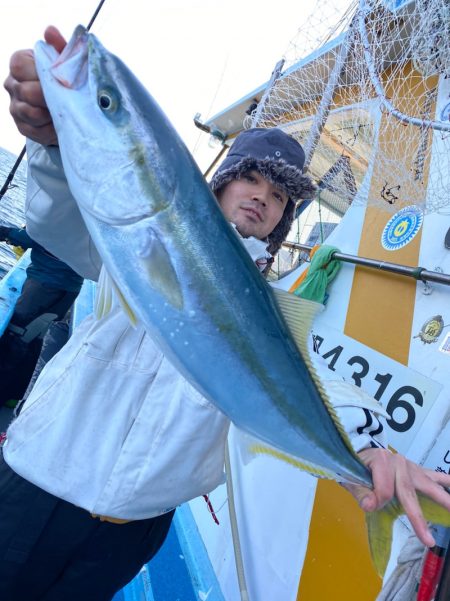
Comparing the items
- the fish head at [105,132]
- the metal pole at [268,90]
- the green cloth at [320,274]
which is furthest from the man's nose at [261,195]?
the metal pole at [268,90]

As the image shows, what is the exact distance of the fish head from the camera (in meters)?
0.94

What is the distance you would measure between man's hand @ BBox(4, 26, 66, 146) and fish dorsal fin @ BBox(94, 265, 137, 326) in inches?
18.8

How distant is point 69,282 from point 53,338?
609 mm

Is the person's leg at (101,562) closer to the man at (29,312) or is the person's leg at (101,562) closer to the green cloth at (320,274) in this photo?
the green cloth at (320,274)

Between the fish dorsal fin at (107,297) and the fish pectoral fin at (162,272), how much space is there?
0.10 metres

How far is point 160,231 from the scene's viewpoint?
3.22 feet

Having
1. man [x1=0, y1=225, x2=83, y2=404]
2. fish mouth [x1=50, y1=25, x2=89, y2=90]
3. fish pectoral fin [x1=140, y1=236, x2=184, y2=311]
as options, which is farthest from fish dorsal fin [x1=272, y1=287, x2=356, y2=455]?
man [x1=0, y1=225, x2=83, y2=404]

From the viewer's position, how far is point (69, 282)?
3.92 metres

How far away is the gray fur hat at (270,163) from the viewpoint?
189 cm

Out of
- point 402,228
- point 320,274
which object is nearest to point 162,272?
point 320,274

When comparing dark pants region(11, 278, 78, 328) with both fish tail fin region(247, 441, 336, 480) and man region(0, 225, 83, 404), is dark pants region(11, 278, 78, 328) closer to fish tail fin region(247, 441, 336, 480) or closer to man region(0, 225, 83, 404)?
man region(0, 225, 83, 404)

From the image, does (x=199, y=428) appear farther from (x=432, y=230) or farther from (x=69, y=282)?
(x=69, y=282)

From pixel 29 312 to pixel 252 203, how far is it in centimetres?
307

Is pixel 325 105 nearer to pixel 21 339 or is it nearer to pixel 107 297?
pixel 107 297
